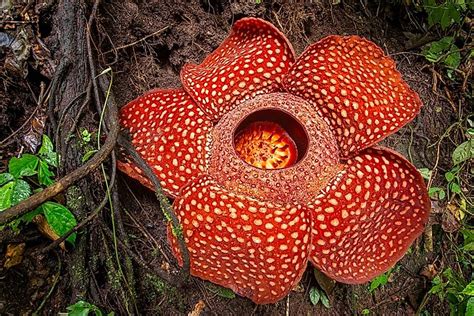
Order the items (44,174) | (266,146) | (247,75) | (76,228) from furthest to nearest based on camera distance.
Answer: (266,146)
(247,75)
(44,174)
(76,228)

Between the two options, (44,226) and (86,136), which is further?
(86,136)

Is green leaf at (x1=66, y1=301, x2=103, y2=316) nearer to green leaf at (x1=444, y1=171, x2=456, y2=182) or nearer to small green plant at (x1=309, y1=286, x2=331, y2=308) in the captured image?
small green plant at (x1=309, y1=286, x2=331, y2=308)

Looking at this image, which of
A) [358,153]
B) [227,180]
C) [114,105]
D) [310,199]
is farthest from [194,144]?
[358,153]

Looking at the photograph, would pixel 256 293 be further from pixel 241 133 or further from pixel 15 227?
pixel 15 227

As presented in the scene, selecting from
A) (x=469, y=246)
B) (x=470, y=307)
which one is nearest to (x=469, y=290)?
(x=470, y=307)

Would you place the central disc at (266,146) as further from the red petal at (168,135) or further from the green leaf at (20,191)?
the green leaf at (20,191)

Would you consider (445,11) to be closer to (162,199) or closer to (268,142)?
(268,142)
